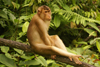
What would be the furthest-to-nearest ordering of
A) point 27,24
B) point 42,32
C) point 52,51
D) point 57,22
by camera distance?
point 57,22, point 27,24, point 42,32, point 52,51

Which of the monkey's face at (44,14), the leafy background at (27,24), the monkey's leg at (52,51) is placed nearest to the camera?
the monkey's leg at (52,51)

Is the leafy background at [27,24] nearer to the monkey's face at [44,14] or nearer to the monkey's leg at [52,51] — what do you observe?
the monkey's leg at [52,51]

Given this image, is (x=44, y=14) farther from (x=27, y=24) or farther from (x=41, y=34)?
(x=27, y=24)

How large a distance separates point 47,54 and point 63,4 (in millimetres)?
3334

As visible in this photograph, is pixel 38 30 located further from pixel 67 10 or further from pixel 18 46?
pixel 67 10

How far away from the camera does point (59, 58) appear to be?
2.37m

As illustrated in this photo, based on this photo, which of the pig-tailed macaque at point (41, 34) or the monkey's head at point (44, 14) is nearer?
the pig-tailed macaque at point (41, 34)

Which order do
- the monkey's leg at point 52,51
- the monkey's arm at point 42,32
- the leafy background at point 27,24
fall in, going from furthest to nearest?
the leafy background at point 27,24
the monkey's arm at point 42,32
the monkey's leg at point 52,51

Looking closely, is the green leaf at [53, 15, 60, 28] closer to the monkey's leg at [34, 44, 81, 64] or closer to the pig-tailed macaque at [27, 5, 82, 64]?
the pig-tailed macaque at [27, 5, 82, 64]

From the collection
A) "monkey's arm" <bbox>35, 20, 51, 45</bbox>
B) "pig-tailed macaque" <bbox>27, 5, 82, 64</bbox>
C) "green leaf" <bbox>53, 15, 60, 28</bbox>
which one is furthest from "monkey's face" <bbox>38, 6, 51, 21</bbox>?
"green leaf" <bbox>53, 15, 60, 28</bbox>

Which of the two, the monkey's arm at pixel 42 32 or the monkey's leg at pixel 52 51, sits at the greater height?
the monkey's arm at pixel 42 32

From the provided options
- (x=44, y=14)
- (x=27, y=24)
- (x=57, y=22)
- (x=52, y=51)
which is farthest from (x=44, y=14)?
(x=57, y=22)

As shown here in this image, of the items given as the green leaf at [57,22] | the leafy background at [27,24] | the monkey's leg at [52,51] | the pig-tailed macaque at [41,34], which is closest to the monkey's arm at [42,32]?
the pig-tailed macaque at [41,34]

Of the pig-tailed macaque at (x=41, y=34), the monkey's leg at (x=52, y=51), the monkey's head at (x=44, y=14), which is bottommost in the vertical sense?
the monkey's leg at (x=52, y=51)
